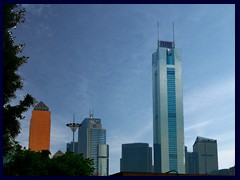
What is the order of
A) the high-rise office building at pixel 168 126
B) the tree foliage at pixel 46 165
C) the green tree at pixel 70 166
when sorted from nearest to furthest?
the tree foliage at pixel 46 165 → the green tree at pixel 70 166 → the high-rise office building at pixel 168 126

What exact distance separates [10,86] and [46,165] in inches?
635

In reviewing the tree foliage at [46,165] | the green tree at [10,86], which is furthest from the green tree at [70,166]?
the green tree at [10,86]

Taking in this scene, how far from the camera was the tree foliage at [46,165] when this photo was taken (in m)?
20.8

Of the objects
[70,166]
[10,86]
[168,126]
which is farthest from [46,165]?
[168,126]

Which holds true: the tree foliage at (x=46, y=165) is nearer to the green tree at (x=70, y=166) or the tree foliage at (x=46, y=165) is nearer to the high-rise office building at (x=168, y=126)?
the green tree at (x=70, y=166)

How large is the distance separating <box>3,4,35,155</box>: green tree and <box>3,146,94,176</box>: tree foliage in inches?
264

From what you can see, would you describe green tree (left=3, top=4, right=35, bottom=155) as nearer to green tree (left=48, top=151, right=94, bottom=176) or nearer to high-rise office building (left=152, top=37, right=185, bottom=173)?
green tree (left=48, top=151, right=94, bottom=176)

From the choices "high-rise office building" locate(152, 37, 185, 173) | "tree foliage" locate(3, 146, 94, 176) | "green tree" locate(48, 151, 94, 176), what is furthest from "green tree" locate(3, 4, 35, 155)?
"high-rise office building" locate(152, 37, 185, 173)

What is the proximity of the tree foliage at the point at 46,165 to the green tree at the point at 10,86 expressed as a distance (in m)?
6.70

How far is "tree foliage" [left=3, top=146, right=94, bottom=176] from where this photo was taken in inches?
817

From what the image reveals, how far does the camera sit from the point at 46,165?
2844 cm

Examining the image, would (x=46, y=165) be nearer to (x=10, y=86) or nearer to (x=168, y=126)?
(x=10, y=86)
